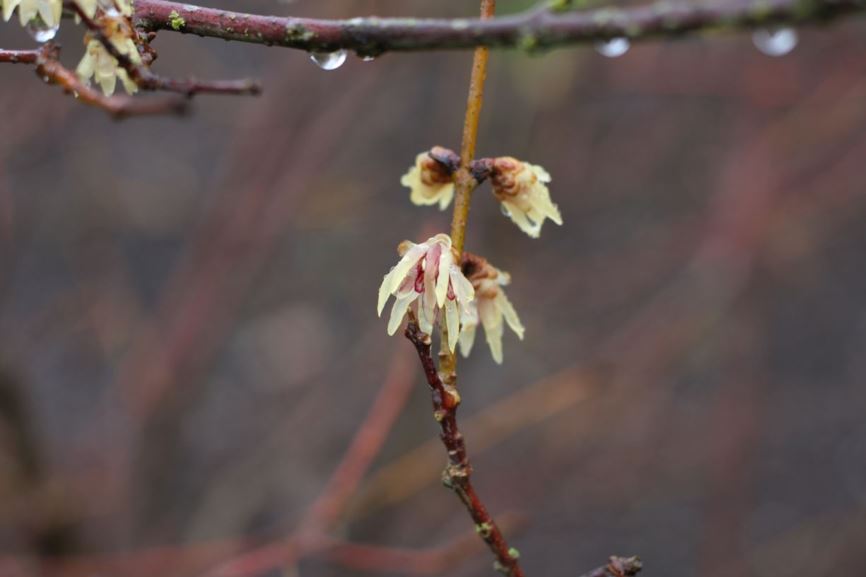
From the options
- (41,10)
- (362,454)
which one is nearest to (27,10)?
(41,10)

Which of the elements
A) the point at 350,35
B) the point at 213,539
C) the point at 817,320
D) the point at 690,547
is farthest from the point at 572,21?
the point at 817,320

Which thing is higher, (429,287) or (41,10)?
(41,10)

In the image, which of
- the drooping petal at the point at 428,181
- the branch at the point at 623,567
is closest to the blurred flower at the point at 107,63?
the drooping petal at the point at 428,181

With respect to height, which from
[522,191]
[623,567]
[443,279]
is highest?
[522,191]

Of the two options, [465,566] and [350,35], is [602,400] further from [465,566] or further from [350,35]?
[350,35]

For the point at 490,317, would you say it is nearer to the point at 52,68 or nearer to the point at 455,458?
the point at 455,458

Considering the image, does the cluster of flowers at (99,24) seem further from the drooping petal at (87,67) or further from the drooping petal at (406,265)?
the drooping petal at (406,265)

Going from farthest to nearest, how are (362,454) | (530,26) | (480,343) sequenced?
(480,343)
(362,454)
(530,26)

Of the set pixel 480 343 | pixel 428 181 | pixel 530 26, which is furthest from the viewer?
pixel 480 343
